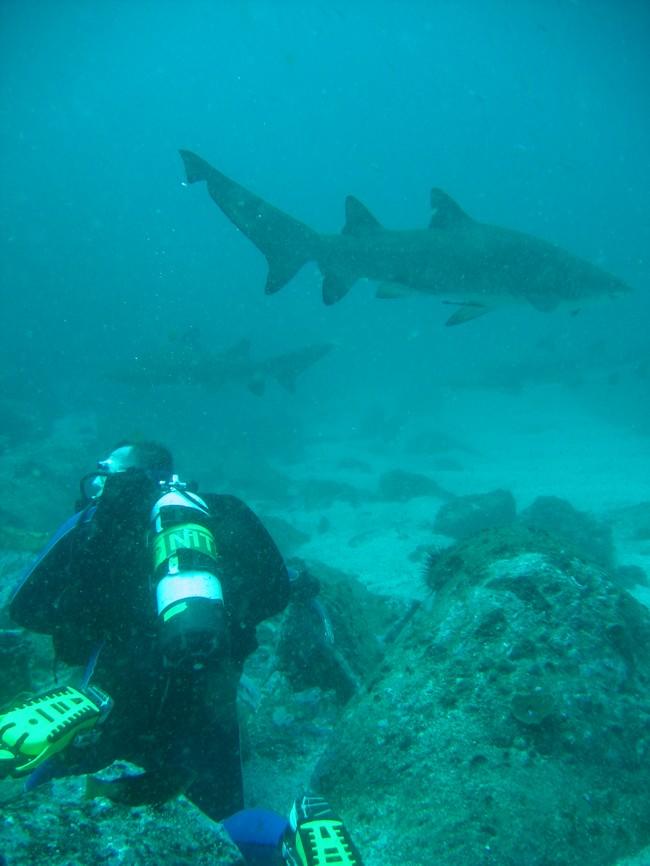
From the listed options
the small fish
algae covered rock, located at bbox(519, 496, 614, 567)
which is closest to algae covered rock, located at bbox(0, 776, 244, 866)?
the small fish

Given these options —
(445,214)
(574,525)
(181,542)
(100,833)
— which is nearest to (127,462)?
(181,542)

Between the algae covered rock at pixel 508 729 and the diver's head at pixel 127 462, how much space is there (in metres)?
1.91

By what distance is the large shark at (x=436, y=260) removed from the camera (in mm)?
8195

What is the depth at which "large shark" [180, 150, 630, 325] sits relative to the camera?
8.20 m

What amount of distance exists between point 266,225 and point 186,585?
719cm

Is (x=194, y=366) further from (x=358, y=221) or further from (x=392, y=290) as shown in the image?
(x=392, y=290)

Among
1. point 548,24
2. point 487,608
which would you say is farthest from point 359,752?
point 548,24

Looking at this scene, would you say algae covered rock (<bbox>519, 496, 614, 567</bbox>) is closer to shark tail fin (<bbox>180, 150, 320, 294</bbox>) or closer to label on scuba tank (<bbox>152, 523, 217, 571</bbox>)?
shark tail fin (<bbox>180, 150, 320, 294</bbox>)

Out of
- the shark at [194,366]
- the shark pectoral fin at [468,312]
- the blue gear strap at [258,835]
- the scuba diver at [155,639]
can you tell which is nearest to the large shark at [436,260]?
the shark pectoral fin at [468,312]

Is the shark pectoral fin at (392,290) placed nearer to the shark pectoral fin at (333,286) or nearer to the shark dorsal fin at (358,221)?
the shark pectoral fin at (333,286)

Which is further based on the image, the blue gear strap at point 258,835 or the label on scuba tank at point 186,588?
the blue gear strap at point 258,835

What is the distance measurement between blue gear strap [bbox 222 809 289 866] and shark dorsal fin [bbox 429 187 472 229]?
8843 millimetres

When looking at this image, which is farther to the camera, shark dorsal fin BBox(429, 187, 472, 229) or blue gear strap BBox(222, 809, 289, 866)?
shark dorsal fin BBox(429, 187, 472, 229)

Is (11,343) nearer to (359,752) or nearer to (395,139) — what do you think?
(359,752)
